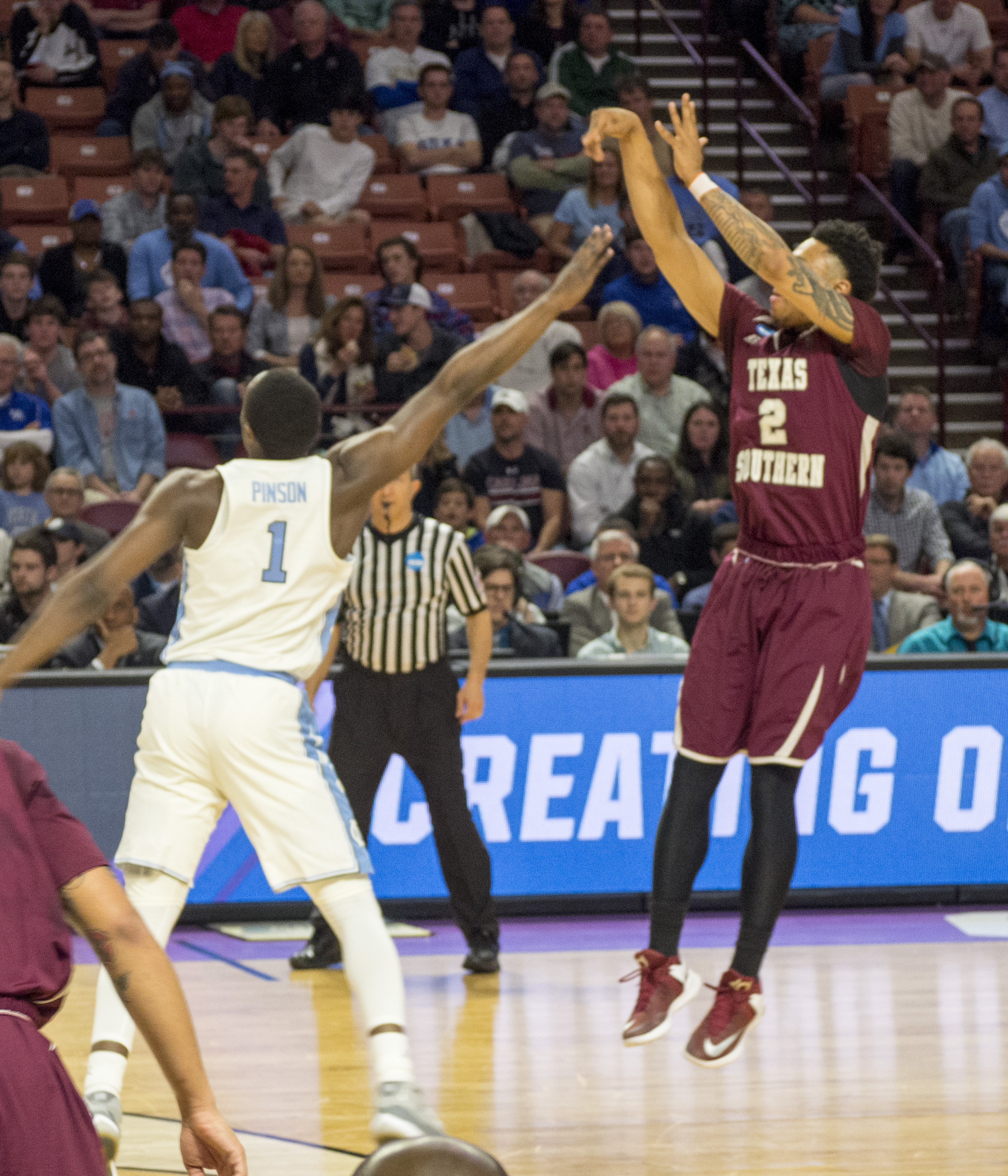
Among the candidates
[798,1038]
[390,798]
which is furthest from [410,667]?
[798,1038]

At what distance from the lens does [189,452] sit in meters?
10.7

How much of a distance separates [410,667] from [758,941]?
3012 mm

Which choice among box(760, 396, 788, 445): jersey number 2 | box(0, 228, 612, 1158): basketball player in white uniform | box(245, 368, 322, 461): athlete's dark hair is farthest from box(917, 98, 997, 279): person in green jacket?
box(245, 368, 322, 461): athlete's dark hair

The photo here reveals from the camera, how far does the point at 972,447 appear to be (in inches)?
430

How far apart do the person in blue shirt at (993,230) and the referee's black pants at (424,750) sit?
6.73m

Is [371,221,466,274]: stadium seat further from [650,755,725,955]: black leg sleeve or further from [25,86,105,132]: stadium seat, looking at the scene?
[650,755,725,955]: black leg sleeve

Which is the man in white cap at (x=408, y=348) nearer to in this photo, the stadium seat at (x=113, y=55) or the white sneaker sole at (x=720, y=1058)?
the stadium seat at (x=113, y=55)

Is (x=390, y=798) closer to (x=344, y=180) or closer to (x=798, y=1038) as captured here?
(x=798, y=1038)

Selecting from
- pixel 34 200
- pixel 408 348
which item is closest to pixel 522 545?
pixel 408 348

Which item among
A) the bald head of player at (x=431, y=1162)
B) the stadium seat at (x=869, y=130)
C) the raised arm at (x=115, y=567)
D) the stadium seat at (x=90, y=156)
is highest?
the stadium seat at (x=869, y=130)

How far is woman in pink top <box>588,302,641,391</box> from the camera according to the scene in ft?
38.7

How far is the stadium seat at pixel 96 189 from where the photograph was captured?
12469 millimetres

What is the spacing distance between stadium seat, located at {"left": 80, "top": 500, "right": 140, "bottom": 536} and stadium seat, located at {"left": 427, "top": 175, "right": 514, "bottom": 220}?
4.19 meters

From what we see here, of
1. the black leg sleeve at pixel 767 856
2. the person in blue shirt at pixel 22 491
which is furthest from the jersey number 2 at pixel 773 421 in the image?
the person in blue shirt at pixel 22 491
